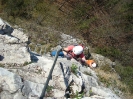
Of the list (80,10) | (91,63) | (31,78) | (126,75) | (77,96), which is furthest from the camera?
(80,10)

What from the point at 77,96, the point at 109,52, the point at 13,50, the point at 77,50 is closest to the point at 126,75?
the point at 109,52

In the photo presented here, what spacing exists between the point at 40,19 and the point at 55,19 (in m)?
0.93

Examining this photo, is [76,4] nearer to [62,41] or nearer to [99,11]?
[99,11]

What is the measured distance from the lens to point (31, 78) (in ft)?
22.3

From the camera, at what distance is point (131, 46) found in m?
14.4

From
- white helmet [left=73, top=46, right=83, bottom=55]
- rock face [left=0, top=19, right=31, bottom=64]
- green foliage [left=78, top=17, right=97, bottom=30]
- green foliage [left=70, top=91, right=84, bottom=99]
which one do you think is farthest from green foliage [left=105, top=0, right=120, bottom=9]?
green foliage [left=70, top=91, right=84, bottom=99]

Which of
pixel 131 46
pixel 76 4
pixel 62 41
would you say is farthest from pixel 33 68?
pixel 76 4

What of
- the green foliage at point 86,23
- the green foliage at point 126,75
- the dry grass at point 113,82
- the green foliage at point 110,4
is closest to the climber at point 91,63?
the dry grass at point 113,82

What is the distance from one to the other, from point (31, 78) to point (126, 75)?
525 centimetres

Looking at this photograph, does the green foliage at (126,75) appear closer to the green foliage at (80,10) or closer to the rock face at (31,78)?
the rock face at (31,78)

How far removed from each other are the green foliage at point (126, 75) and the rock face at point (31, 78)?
2.77m

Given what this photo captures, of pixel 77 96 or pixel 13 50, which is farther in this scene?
pixel 13 50

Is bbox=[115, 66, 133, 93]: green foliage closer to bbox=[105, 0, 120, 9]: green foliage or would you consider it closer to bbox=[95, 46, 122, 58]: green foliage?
bbox=[95, 46, 122, 58]: green foliage

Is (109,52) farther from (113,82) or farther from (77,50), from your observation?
(77,50)
